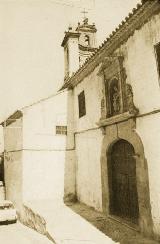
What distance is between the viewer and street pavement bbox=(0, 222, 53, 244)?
8.26m

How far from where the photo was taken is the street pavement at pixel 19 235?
325 inches

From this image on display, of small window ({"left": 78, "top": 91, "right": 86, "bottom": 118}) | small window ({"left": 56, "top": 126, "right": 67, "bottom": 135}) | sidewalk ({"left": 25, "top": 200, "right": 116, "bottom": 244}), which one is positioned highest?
small window ({"left": 78, "top": 91, "right": 86, "bottom": 118})

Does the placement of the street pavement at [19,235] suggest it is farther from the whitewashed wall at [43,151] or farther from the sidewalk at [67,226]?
the whitewashed wall at [43,151]

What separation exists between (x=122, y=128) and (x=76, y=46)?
8883mm

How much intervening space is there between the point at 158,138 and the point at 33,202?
23.9 ft

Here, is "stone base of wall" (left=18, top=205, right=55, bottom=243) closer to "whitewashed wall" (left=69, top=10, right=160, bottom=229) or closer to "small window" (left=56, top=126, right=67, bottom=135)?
"whitewashed wall" (left=69, top=10, right=160, bottom=229)

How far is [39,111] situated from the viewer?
1249cm

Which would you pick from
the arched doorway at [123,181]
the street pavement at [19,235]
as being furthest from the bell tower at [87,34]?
the street pavement at [19,235]

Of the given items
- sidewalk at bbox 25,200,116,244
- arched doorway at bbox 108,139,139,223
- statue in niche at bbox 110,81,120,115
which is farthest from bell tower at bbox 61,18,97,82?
sidewalk at bbox 25,200,116,244

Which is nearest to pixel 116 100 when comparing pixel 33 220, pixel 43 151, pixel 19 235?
pixel 43 151

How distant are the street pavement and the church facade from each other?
8.47ft

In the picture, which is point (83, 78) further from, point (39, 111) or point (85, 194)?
point (85, 194)

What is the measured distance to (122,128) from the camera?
27.3 feet

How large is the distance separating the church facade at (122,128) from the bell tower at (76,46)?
2.86 m
